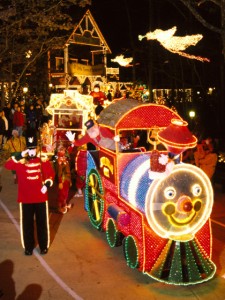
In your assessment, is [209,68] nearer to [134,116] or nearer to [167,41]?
[167,41]

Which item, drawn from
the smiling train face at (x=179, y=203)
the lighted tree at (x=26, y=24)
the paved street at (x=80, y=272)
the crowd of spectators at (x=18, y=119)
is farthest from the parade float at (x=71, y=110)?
the smiling train face at (x=179, y=203)

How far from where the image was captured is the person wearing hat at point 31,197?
697 centimetres

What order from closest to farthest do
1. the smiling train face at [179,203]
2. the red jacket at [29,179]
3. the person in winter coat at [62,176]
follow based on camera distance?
the smiling train face at [179,203] → the red jacket at [29,179] → the person in winter coat at [62,176]

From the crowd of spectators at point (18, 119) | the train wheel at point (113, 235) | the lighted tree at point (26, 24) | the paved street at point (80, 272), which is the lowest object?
the paved street at point (80, 272)

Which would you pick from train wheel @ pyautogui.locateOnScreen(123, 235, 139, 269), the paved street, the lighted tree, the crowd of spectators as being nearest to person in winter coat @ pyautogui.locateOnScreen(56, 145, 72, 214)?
A: the paved street

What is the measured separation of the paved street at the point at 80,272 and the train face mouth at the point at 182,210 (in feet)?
3.06

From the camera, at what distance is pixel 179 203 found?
5.90 m

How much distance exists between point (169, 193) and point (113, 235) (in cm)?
178

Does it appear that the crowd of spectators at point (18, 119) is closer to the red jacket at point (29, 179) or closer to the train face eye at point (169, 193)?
the red jacket at point (29, 179)

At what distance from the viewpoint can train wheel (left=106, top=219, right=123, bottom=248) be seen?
7.10 m

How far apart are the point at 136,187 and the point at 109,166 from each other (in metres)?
1.12

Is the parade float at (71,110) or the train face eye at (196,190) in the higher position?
the parade float at (71,110)

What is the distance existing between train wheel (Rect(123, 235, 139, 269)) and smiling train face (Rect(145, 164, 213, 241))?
536 mm

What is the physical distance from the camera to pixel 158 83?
35.6 m
